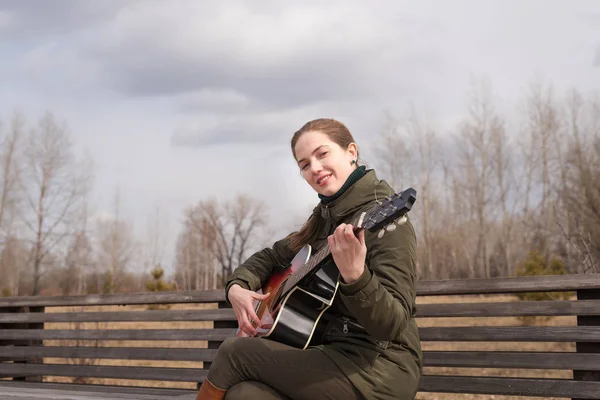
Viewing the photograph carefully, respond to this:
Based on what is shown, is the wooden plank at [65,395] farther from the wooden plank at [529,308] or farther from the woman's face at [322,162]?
the woman's face at [322,162]

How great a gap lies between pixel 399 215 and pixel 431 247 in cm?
3399

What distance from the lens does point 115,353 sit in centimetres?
545

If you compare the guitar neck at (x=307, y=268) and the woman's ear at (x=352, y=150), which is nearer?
the guitar neck at (x=307, y=268)

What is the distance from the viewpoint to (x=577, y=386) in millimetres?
3535

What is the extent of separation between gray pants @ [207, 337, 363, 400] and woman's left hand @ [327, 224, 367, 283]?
42 centimetres

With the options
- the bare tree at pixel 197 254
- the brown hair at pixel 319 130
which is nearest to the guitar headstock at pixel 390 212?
the brown hair at pixel 319 130

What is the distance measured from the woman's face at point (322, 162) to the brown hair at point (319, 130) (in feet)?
0.08

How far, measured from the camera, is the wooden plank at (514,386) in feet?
11.6

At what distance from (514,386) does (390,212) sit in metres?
2.06

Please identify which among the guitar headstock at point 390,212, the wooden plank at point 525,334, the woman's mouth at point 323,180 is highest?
the woman's mouth at point 323,180

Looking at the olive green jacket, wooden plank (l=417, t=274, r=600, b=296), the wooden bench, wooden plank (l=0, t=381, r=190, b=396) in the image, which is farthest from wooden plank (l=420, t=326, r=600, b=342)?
wooden plank (l=0, t=381, r=190, b=396)

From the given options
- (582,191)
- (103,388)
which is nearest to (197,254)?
(582,191)

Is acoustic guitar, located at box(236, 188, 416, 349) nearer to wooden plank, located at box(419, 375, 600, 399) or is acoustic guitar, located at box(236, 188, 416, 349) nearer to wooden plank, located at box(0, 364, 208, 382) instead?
wooden plank, located at box(419, 375, 600, 399)

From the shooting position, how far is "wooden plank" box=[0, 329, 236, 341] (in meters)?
4.80
